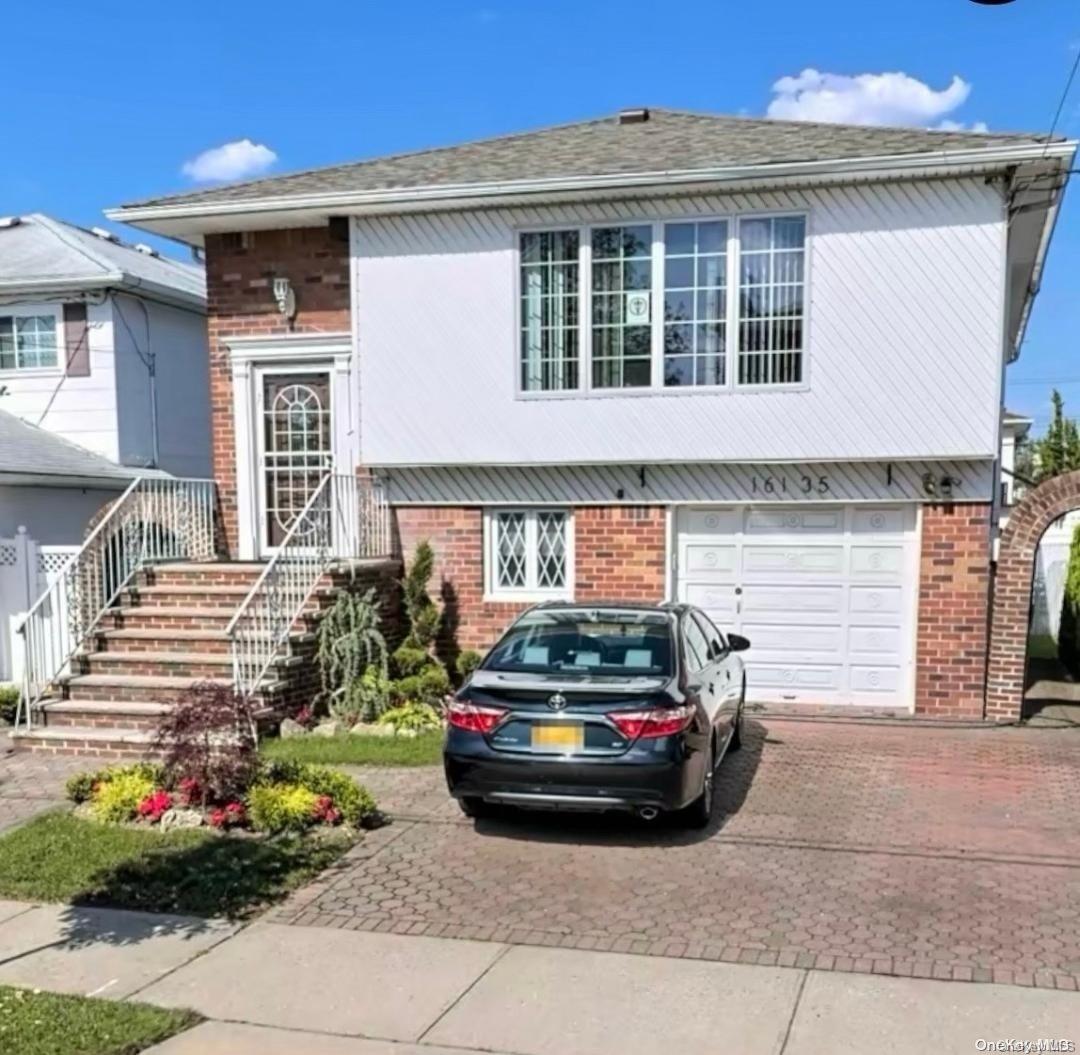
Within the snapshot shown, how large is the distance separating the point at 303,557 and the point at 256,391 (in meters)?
2.83

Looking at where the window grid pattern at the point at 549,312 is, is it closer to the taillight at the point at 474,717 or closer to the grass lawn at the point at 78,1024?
the taillight at the point at 474,717

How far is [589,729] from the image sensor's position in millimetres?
6086

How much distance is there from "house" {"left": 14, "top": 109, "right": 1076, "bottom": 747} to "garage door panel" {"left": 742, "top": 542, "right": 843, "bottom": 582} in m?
0.03

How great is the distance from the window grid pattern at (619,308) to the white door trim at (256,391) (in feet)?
9.90

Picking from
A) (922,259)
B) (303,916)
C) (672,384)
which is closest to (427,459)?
(672,384)

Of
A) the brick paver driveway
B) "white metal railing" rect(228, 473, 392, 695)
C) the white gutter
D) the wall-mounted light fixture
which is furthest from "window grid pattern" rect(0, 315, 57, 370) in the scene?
the brick paver driveway

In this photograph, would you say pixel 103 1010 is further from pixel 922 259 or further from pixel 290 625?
pixel 922 259

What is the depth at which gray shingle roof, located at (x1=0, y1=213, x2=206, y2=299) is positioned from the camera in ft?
49.4

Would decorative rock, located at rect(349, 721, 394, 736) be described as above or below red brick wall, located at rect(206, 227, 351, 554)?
below

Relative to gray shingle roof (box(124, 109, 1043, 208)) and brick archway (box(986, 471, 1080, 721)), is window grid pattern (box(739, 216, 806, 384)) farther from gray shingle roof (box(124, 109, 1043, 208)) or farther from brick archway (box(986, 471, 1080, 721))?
brick archway (box(986, 471, 1080, 721))

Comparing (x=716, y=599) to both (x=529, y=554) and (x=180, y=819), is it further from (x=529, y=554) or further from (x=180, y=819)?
(x=180, y=819)

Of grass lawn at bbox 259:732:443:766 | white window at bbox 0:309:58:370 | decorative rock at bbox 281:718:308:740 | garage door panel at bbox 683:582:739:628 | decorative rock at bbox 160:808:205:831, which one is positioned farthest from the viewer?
white window at bbox 0:309:58:370

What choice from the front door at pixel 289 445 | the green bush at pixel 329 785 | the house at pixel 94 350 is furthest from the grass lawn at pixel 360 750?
the house at pixel 94 350

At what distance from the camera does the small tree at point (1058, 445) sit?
28041mm
